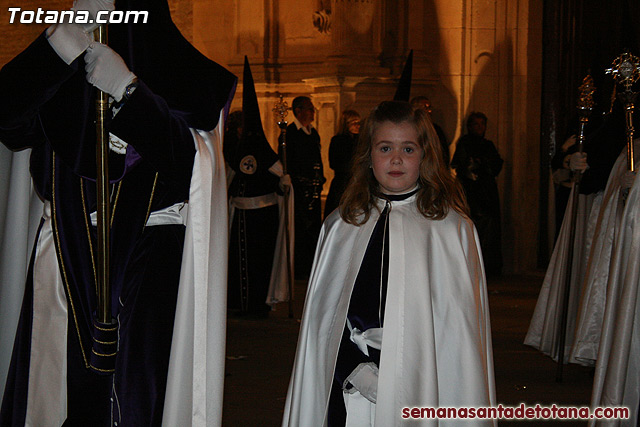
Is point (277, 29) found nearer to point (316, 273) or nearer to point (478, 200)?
point (478, 200)

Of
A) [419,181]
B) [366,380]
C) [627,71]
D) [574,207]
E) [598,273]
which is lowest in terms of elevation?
[366,380]

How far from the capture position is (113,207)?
3.89m

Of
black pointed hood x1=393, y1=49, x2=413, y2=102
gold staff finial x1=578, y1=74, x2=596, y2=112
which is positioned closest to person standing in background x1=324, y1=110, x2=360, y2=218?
gold staff finial x1=578, y1=74, x2=596, y2=112

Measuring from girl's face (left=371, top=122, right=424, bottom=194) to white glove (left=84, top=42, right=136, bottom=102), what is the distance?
1029 mm

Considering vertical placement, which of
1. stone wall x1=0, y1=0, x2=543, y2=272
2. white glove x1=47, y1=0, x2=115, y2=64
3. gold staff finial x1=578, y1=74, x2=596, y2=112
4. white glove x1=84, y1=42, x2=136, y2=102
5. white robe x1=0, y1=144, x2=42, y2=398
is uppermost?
stone wall x1=0, y1=0, x2=543, y2=272

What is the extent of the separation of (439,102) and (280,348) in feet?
21.0

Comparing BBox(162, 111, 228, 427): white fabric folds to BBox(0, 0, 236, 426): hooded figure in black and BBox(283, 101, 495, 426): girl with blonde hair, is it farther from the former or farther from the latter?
BBox(283, 101, 495, 426): girl with blonde hair

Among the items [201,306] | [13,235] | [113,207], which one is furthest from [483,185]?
[113,207]

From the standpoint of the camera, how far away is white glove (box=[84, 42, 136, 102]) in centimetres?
351

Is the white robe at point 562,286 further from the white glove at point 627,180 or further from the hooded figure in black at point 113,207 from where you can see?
the hooded figure in black at point 113,207

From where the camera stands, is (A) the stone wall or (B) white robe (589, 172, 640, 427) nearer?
(B) white robe (589, 172, 640, 427)

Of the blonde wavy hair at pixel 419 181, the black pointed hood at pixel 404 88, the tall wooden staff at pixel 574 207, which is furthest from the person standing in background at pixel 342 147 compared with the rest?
the blonde wavy hair at pixel 419 181

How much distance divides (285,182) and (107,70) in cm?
679

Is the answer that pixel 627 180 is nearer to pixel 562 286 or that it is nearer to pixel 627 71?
pixel 627 71
